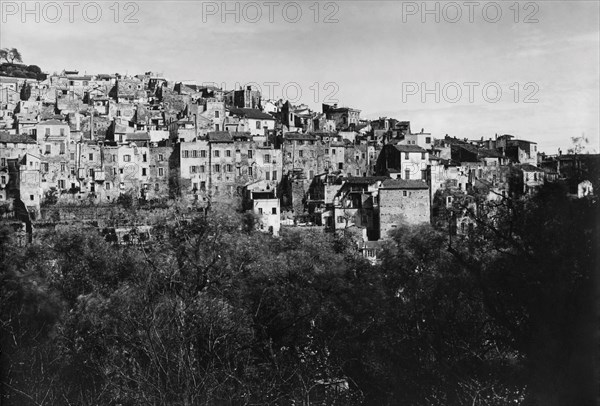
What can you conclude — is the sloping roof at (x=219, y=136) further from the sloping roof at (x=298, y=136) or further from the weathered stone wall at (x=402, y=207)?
the weathered stone wall at (x=402, y=207)

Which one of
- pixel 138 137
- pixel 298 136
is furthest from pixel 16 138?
pixel 298 136

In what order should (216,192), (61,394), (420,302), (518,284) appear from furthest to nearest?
(216,192) → (420,302) → (61,394) → (518,284)

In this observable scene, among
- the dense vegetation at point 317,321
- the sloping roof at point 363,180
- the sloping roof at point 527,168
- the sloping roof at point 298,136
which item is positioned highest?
the sloping roof at point 298,136

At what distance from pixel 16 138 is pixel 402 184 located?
2047 cm

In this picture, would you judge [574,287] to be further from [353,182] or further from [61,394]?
[353,182]

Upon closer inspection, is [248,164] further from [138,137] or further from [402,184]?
[402,184]

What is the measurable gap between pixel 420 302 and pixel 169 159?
90.7 feet

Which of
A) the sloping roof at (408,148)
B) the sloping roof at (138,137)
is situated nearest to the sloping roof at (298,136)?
the sloping roof at (408,148)

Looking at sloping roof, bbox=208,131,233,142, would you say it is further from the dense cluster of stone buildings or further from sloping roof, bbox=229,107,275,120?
sloping roof, bbox=229,107,275,120

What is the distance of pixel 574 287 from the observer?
7164mm

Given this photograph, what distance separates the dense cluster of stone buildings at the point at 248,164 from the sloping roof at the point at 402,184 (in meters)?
0.07

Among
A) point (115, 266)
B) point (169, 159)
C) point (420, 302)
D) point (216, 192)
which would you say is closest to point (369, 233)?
point (216, 192)

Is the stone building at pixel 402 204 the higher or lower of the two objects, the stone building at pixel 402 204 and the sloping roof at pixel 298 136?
the lower

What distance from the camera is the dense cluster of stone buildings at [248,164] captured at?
3353cm
